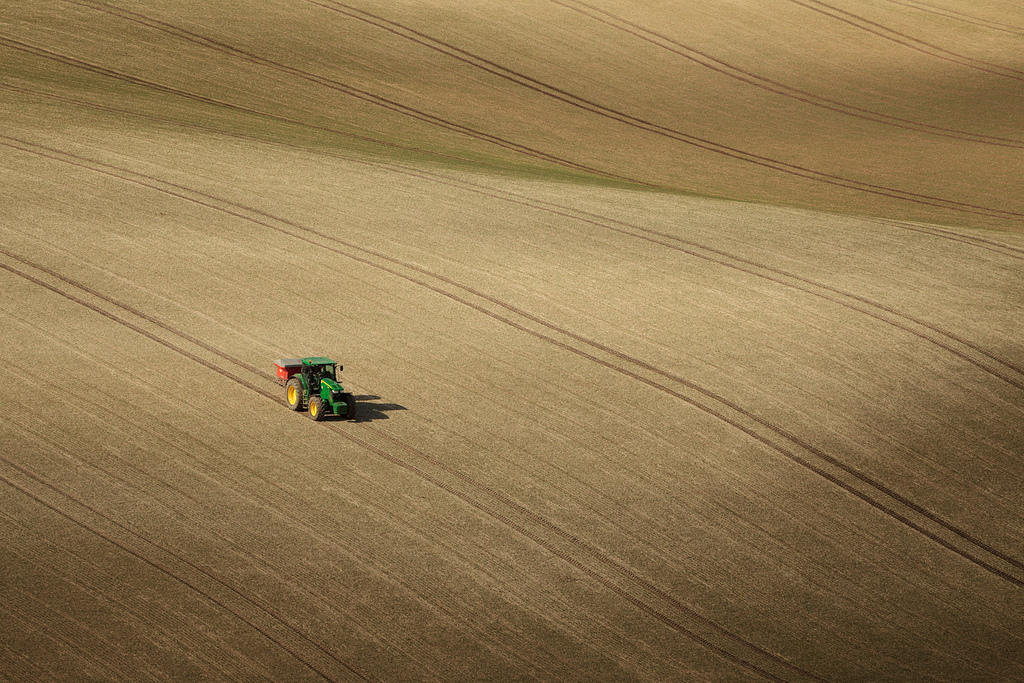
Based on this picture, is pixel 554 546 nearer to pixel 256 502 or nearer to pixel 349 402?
pixel 256 502

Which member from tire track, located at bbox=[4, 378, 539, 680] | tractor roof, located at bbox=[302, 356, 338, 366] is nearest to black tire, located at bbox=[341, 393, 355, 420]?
tractor roof, located at bbox=[302, 356, 338, 366]

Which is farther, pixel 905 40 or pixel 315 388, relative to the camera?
pixel 905 40

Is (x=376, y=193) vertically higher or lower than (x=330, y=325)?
higher

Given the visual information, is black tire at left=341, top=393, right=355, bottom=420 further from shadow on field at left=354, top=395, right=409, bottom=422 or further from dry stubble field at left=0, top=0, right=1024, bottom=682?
dry stubble field at left=0, top=0, right=1024, bottom=682

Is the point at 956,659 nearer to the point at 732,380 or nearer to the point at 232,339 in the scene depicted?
the point at 732,380

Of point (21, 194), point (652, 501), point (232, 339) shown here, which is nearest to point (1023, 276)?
point (652, 501)

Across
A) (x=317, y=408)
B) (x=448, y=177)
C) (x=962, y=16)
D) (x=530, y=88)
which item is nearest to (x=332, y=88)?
(x=530, y=88)
